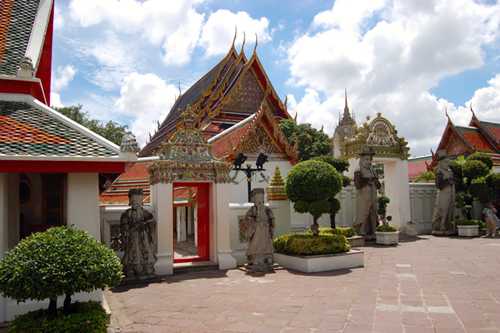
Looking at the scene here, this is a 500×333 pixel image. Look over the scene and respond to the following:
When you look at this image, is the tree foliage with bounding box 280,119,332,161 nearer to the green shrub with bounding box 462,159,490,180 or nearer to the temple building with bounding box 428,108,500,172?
the temple building with bounding box 428,108,500,172

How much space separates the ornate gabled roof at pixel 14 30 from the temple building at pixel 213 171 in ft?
11.7

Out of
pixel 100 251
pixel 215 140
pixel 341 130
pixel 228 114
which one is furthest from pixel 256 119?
pixel 341 130

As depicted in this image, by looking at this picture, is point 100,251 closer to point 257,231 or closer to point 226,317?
point 226,317

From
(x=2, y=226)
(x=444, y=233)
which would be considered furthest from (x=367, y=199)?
(x=2, y=226)

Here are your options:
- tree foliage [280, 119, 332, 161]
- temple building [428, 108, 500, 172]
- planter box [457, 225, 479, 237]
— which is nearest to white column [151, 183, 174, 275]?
planter box [457, 225, 479, 237]

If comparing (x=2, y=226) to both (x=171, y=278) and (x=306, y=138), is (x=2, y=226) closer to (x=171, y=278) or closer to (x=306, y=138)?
(x=171, y=278)

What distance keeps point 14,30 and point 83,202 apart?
167 inches

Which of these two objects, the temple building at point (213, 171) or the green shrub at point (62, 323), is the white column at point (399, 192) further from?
the green shrub at point (62, 323)

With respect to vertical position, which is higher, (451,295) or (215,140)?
(215,140)

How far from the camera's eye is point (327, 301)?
6410mm

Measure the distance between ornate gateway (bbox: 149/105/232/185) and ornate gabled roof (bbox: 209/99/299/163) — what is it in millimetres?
6571

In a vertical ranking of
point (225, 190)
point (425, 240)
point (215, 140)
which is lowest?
point (425, 240)

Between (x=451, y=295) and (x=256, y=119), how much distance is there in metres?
12.0

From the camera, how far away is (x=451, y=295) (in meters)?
6.61
